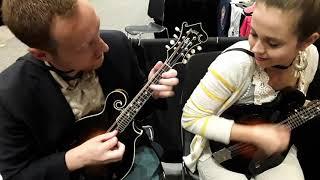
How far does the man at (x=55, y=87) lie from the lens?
85cm

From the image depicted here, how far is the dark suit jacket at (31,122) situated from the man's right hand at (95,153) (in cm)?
3

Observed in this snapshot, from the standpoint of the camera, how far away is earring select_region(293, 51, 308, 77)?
108 centimetres

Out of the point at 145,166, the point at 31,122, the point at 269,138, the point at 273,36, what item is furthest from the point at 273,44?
the point at 31,122

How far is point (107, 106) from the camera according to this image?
1065 mm

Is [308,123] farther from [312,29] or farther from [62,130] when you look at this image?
[62,130]

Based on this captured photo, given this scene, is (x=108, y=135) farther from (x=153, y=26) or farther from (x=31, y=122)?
(x=153, y=26)

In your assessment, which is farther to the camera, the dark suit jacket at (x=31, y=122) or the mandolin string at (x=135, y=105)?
the mandolin string at (x=135, y=105)

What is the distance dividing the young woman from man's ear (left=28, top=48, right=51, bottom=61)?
409mm

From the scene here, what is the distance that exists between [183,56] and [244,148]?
32 centimetres

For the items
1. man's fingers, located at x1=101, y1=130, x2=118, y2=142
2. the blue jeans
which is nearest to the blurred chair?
the blue jeans

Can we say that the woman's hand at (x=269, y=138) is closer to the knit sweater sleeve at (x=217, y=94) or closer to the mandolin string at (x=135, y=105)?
the knit sweater sleeve at (x=217, y=94)

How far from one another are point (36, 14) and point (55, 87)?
202mm

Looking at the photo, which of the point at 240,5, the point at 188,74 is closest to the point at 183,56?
the point at 188,74

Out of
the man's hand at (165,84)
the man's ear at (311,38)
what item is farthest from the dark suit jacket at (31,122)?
the man's ear at (311,38)
